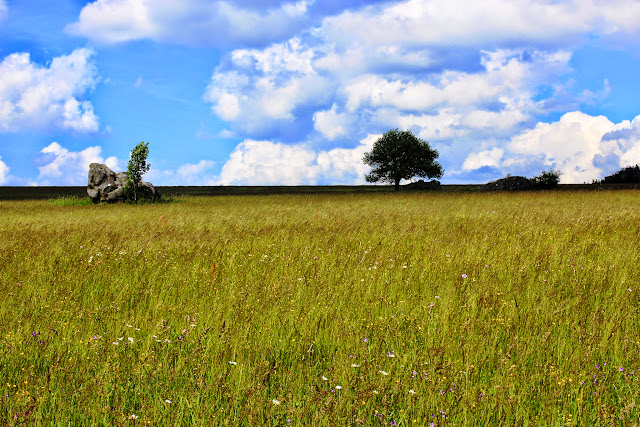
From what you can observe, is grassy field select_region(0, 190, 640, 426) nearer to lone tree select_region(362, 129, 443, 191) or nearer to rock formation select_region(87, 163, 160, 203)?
rock formation select_region(87, 163, 160, 203)

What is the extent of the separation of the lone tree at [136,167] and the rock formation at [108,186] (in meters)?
0.39

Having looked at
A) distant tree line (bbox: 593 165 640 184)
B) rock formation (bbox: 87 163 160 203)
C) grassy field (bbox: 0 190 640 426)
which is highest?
distant tree line (bbox: 593 165 640 184)

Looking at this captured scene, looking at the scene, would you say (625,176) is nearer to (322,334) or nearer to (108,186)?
(108,186)

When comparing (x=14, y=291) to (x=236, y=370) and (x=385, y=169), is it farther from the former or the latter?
(x=385, y=169)

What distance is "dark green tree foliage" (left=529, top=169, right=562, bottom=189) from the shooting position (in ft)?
130

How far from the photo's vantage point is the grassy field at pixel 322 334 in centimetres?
290

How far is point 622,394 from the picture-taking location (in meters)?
3.27

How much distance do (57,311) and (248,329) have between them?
2267 millimetres

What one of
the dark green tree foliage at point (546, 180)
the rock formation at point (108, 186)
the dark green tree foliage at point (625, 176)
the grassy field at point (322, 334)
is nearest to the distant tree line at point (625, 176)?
the dark green tree foliage at point (625, 176)

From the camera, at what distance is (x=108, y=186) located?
28266mm

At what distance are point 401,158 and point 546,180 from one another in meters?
20.6

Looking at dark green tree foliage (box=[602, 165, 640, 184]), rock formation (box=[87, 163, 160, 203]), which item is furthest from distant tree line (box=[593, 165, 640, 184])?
rock formation (box=[87, 163, 160, 203])

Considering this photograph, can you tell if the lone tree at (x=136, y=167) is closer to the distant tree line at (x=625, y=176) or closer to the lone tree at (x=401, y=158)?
the lone tree at (x=401, y=158)

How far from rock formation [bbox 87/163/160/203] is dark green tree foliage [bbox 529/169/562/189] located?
3173cm
